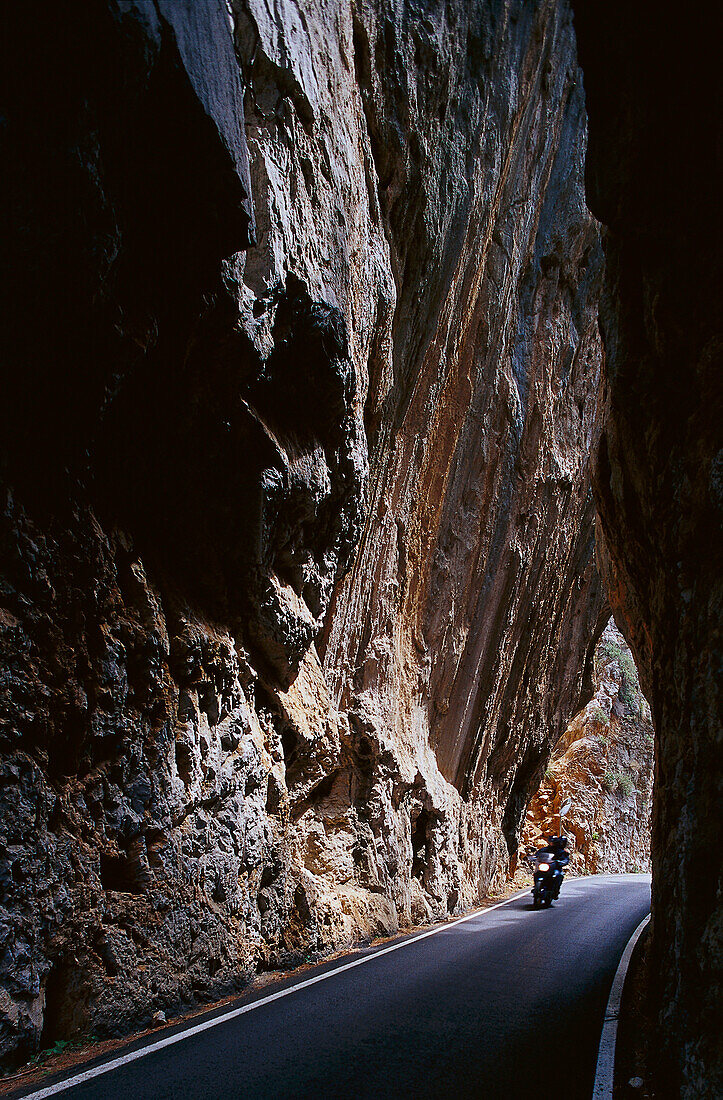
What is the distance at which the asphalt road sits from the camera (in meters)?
4.14

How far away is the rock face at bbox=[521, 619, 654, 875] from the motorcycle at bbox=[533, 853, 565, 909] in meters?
16.8

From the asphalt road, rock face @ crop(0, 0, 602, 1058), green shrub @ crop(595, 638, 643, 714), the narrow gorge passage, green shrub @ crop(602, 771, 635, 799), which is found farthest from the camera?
green shrub @ crop(595, 638, 643, 714)

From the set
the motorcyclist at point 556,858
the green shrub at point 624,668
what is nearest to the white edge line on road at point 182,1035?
the motorcyclist at point 556,858

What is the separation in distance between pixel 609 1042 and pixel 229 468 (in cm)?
675

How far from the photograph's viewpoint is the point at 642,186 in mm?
5305

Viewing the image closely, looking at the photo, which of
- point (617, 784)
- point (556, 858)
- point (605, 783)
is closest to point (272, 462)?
point (556, 858)

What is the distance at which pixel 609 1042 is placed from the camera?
5.26m

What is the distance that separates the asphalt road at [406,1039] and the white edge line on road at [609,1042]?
0.22 ft

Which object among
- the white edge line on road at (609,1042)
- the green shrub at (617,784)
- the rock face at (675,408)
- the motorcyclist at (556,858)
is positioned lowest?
the green shrub at (617,784)

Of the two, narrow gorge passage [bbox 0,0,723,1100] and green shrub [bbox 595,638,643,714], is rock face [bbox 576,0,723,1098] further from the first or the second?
green shrub [bbox 595,638,643,714]

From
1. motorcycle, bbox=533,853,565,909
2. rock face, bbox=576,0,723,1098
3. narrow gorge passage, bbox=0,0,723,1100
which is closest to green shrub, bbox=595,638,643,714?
motorcycle, bbox=533,853,565,909

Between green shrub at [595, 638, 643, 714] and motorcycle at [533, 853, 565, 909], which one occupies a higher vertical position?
green shrub at [595, 638, 643, 714]

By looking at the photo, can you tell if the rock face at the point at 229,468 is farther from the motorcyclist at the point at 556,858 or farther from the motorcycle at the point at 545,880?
the motorcyclist at the point at 556,858

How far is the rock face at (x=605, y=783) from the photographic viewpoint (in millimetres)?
34594
